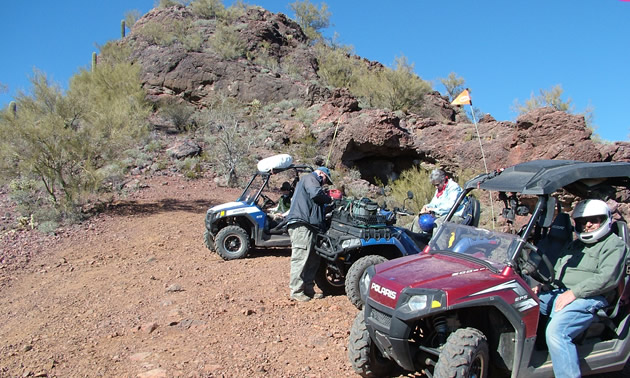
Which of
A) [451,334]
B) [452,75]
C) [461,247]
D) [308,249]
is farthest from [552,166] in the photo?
[452,75]

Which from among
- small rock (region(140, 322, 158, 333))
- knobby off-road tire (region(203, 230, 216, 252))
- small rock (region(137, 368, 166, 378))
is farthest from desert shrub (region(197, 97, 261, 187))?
small rock (region(137, 368, 166, 378))

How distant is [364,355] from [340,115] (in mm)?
16934

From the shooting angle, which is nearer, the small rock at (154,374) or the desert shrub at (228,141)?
the small rock at (154,374)

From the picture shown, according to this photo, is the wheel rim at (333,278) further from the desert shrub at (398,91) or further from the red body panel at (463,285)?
the desert shrub at (398,91)

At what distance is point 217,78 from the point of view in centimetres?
2681

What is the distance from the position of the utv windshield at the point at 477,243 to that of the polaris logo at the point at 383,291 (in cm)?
78

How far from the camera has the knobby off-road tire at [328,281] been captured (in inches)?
261

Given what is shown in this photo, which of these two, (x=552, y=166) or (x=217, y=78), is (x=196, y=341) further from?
(x=217, y=78)

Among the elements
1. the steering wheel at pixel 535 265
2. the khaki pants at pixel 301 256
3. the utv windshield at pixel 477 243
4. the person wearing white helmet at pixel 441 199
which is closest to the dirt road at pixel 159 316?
the khaki pants at pixel 301 256

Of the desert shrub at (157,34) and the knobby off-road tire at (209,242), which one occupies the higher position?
the desert shrub at (157,34)

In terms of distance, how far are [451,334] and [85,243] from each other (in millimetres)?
9262

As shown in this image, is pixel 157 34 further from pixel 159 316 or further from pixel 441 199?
pixel 159 316

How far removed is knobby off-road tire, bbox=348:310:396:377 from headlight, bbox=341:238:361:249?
Answer: 6.99 feet

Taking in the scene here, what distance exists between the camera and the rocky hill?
12.4m
